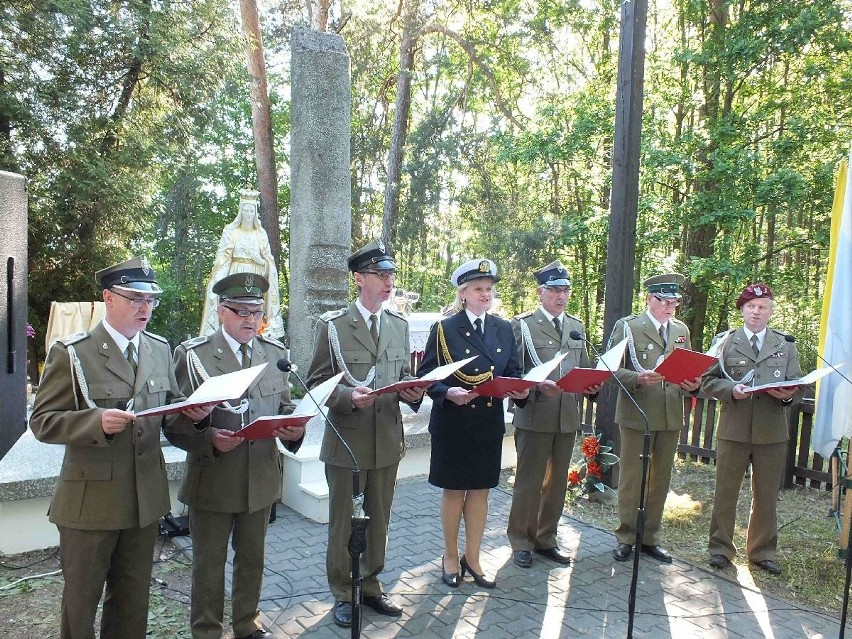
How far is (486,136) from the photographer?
1870cm

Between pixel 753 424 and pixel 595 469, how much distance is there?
1945 millimetres

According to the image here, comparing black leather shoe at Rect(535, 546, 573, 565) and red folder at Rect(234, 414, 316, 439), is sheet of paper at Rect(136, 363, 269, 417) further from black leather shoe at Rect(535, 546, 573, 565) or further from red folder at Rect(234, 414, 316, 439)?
black leather shoe at Rect(535, 546, 573, 565)

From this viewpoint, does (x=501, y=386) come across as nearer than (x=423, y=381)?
No

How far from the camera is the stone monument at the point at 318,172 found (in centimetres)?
775

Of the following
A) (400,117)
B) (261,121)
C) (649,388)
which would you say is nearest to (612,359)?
(649,388)

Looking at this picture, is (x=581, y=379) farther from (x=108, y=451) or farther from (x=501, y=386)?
(x=108, y=451)

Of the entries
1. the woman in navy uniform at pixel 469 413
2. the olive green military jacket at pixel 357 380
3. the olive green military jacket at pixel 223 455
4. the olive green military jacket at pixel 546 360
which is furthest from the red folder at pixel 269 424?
the olive green military jacket at pixel 546 360

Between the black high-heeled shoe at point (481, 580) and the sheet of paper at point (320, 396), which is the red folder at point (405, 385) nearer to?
the sheet of paper at point (320, 396)

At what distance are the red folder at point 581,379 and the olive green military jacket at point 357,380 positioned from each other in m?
1.10

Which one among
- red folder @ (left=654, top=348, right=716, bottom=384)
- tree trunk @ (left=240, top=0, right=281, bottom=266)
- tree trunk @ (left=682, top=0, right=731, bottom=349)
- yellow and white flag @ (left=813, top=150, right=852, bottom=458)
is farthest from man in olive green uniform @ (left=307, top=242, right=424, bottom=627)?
tree trunk @ (left=240, top=0, right=281, bottom=266)

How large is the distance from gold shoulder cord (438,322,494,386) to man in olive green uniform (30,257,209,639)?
68.3 inches

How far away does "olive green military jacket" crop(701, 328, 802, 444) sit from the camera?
16.4 ft

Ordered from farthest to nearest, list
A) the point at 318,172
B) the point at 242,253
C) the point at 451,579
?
the point at 242,253, the point at 318,172, the point at 451,579

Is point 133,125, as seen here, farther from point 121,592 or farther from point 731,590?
point 731,590
